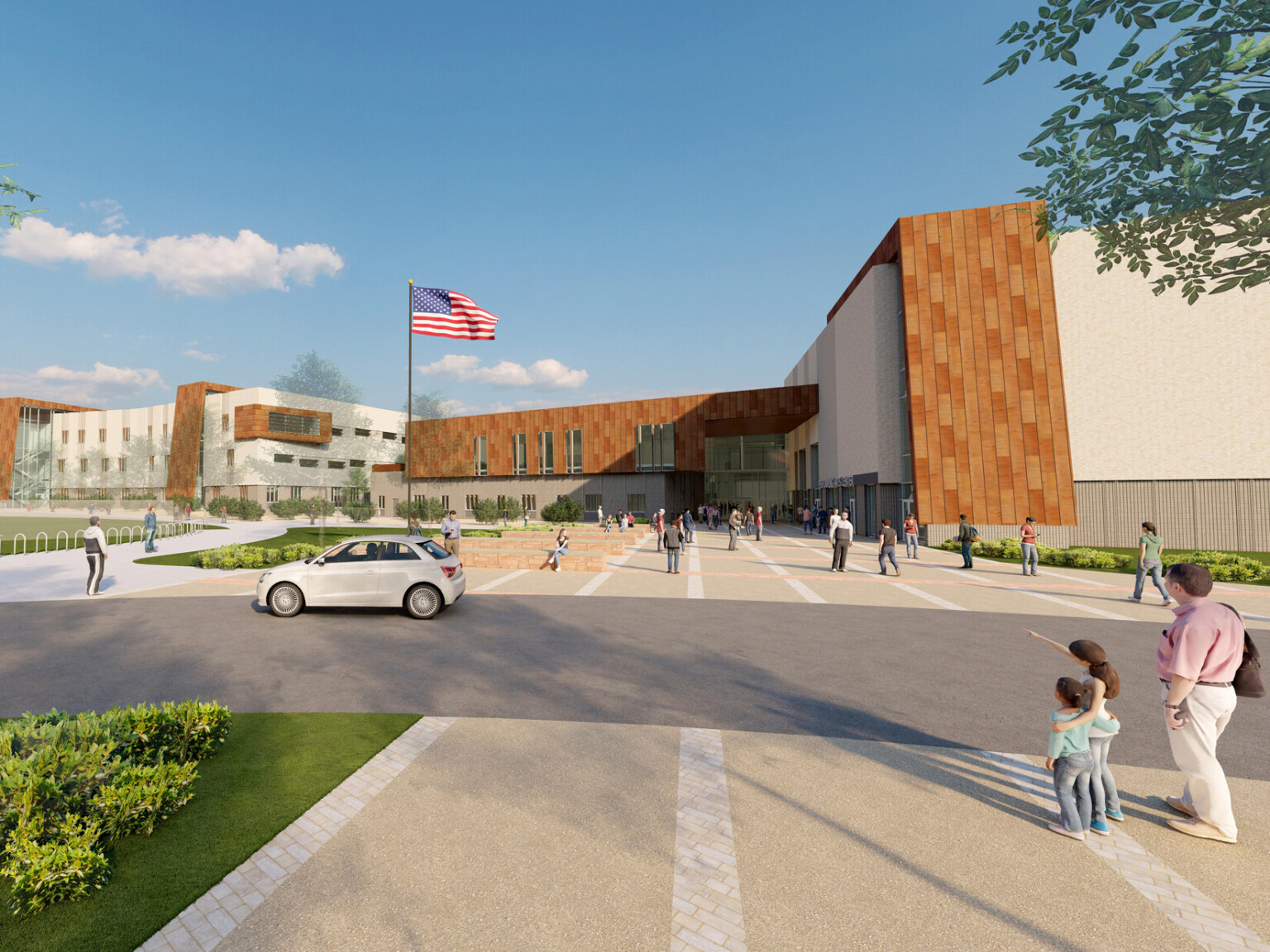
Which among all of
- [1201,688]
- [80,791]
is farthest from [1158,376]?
A: [80,791]

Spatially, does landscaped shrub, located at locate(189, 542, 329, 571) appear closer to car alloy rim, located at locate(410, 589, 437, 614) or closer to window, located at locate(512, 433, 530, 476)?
car alloy rim, located at locate(410, 589, 437, 614)

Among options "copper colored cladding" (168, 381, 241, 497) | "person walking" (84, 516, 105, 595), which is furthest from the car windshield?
"copper colored cladding" (168, 381, 241, 497)

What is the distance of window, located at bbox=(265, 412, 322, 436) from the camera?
63.8 metres

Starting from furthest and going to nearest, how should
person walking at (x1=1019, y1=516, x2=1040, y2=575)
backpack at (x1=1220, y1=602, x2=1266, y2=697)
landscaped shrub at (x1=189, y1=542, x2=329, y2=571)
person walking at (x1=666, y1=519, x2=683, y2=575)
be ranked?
landscaped shrub at (x1=189, y1=542, x2=329, y2=571) < person walking at (x1=1019, y1=516, x2=1040, y2=575) < person walking at (x1=666, y1=519, x2=683, y2=575) < backpack at (x1=1220, y1=602, x2=1266, y2=697)

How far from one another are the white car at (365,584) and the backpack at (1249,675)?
1043 cm

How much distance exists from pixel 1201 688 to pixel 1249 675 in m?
0.29

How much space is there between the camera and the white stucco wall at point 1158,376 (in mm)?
25469

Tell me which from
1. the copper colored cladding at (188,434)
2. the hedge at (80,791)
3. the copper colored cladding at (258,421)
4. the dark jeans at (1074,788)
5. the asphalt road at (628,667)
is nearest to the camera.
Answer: the hedge at (80,791)

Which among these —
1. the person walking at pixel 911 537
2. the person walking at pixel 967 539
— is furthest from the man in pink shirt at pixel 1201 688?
the person walking at pixel 911 537

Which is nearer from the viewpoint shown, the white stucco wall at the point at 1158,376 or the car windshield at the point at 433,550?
the car windshield at the point at 433,550

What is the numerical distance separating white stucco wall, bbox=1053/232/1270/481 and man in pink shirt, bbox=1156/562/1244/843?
28.8 metres

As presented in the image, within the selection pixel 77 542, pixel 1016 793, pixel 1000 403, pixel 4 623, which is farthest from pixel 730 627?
pixel 77 542

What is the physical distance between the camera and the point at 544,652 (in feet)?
28.4

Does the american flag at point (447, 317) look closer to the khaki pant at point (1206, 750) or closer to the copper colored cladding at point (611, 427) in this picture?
the copper colored cladding at point (611, 427)
